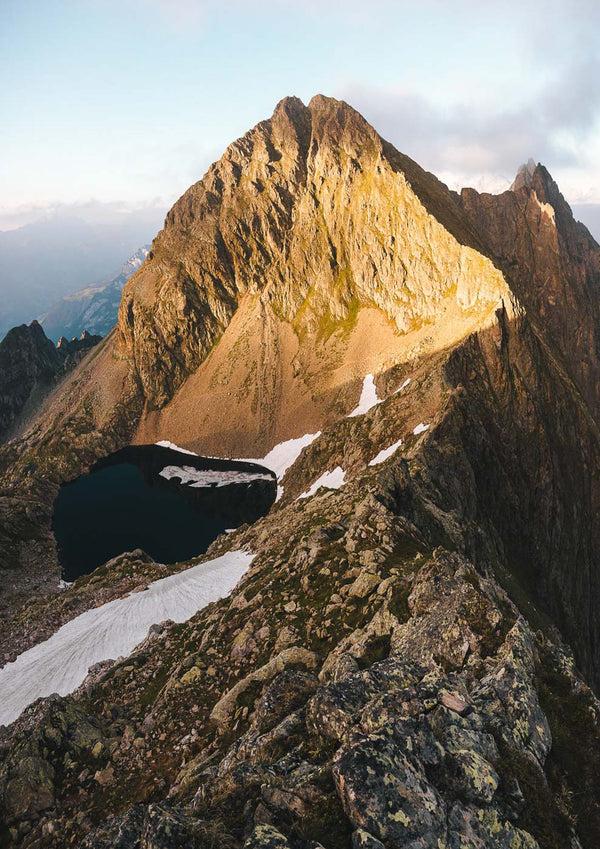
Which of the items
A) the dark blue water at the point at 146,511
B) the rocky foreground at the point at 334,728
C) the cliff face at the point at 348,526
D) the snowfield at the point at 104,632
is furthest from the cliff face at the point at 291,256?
the rocky foreground at the point at 334,728

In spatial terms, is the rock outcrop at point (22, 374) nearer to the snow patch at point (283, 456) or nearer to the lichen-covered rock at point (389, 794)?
the snow patch at point (283, 456)

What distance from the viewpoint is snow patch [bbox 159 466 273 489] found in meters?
104

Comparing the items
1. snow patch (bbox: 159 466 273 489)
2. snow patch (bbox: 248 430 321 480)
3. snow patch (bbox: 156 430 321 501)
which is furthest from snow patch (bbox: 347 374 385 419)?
snow patch (bbox: 159 466 273 489)

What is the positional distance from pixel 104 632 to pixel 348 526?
20.0 meters

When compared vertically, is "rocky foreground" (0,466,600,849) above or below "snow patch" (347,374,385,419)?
above

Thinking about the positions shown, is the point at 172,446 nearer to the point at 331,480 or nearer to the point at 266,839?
the point at 331,480

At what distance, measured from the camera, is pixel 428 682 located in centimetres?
1127

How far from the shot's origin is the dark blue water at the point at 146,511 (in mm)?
78750

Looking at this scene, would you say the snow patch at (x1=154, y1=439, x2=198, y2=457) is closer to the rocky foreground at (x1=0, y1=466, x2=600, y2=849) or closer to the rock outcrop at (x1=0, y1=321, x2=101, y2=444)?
the rock outcrop at (x1=0, y1=321, x2=101, y2=444)

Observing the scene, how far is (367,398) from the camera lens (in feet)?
334

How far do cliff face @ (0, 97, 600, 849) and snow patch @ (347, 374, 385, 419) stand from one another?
2780 millimetres

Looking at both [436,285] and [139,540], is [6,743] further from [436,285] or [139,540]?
[436,285]

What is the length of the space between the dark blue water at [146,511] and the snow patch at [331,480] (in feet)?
62.3

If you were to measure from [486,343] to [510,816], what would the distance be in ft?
255
